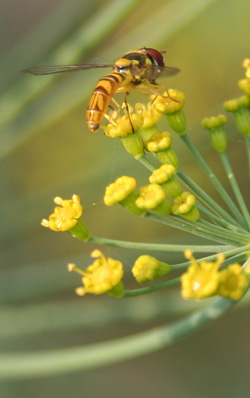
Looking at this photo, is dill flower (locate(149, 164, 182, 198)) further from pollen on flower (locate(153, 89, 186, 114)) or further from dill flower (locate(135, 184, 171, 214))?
pollen on flower (locate(153, 89, 186, 114))

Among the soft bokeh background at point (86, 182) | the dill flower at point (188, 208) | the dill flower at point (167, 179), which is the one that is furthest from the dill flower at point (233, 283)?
the soft bokeh background at point (86, 182)

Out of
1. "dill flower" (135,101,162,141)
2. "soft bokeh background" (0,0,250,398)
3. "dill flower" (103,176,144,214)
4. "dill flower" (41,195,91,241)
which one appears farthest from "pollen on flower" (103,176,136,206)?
"soft bokeh background" (0,0,250,398)

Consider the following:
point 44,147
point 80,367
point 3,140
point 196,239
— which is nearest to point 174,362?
point 196,239

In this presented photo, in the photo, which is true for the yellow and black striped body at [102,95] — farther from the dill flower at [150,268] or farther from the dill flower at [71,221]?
the dill flower at [150,268]

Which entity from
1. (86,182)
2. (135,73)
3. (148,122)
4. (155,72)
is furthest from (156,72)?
(86,182)

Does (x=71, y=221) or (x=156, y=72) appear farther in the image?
(x=156, y=72)

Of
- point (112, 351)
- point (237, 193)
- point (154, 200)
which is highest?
point (154, 200)

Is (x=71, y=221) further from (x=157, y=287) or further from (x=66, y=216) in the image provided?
(x=157, y=287)
